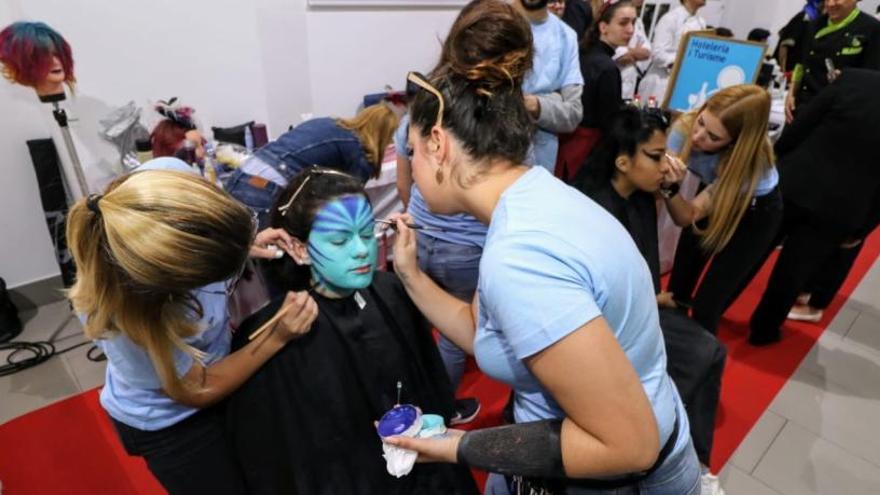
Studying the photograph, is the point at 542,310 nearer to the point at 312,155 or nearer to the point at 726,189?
the point at 312,155

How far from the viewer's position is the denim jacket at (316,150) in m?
1.60

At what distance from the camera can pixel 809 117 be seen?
2035 mm

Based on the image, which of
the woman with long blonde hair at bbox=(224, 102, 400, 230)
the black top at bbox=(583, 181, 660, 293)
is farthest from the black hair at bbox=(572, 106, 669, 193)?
the woman with long blonde hair at bbox=(224, 102, 400, 230)

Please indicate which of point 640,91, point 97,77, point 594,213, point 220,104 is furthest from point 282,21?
point 640,91

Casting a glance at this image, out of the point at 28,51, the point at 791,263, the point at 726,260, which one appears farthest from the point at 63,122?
the point at 791,263

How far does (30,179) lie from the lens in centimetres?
242

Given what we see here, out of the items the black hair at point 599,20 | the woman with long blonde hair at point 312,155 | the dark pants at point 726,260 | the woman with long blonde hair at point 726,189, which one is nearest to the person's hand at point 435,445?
the woman with long blonde hair at point 312,155

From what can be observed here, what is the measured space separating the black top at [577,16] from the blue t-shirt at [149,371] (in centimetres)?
269

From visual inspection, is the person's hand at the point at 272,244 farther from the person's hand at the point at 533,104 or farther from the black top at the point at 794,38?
the black top at the point at 794,38

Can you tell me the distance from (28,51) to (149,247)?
5.22 ft

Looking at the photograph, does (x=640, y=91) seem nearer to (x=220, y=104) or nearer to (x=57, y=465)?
(x=220, y=104)

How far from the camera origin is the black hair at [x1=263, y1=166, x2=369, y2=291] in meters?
1.18

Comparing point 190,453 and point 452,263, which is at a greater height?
point 452,263

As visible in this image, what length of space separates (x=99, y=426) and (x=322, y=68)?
7.06ft
